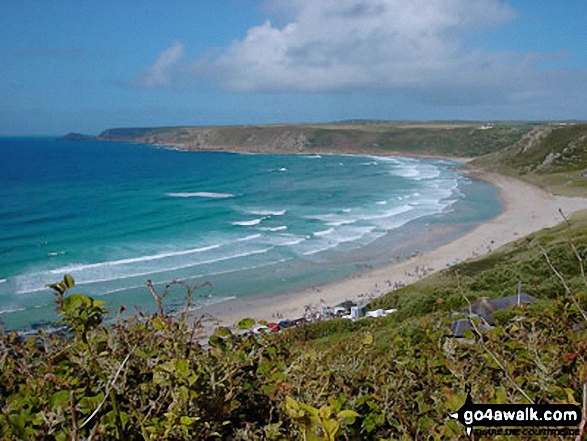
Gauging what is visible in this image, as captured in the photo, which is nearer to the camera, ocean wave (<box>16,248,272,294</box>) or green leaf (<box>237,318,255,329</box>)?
green leaf (<box>237,318,255,329</box>)

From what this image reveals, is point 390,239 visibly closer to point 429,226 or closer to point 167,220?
point 429,226

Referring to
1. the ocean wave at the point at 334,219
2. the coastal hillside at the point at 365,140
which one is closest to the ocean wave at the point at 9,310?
the ocean wave at the point at 334,219

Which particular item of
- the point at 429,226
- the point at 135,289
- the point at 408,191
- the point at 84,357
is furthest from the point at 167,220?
the point at 84,357

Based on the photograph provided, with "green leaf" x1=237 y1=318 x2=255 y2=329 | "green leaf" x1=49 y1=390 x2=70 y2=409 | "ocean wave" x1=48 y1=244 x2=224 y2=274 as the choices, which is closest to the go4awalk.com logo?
"green leaf" x1=237 y1=318 x2=255 y2=329

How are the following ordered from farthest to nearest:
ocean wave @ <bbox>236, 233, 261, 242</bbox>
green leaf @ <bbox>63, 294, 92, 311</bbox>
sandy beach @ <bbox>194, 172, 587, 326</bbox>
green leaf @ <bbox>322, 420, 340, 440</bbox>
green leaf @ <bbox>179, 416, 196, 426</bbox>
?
ocean wave @ <bbox>236, 233, 261, 242</bbox>
sandy beach @ <bbox>194, 172, 587, 326</bbox>
green leaf @ <bbox>63, 294, 92, 311</bbox>
green leaf @ <bbox>179, 416, 196, 426</bbox>
green leaf @ <bbox>322, 420, 340, 440</bbox>

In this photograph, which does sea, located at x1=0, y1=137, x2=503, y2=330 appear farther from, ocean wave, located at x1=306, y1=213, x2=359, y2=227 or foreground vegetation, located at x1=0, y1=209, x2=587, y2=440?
foreground vegetation, located at x1=0, y1=209, x2=587, y2=440

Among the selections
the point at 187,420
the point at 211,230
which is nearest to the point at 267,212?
the point at 211,230
